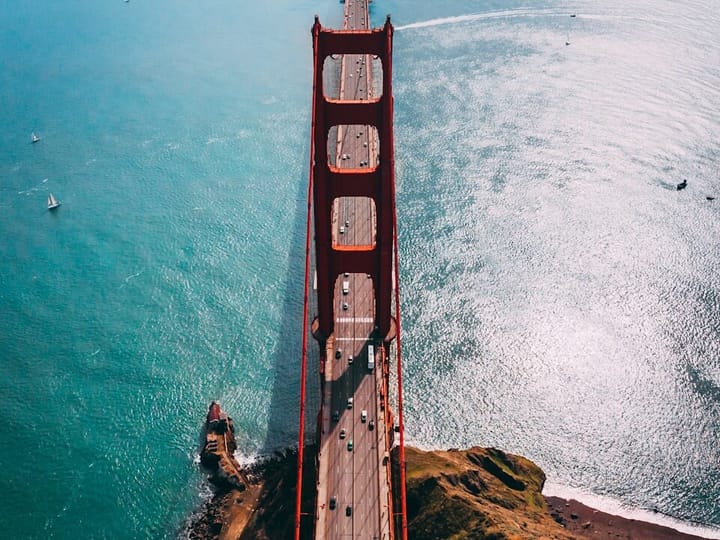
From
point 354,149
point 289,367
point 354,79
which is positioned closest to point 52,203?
point 354,149

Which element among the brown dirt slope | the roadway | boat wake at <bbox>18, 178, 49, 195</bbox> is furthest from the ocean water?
the roadway

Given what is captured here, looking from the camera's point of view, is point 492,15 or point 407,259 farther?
point 492,15

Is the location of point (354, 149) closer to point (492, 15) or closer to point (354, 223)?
point (354, 223)

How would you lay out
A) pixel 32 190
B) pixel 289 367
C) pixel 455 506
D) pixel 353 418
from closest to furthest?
1. pixel 455 506
2. pixel 353 418
3. pixel 289 367
4. pixel 32 190

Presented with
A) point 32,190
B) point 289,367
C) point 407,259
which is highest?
point 32,190

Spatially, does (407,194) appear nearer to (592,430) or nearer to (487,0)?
(592,430)

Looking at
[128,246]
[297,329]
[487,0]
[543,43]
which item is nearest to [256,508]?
[297,329]

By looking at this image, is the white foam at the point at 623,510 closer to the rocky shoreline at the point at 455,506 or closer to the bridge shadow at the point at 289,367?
the rocky shoreline at the point at 455,506
